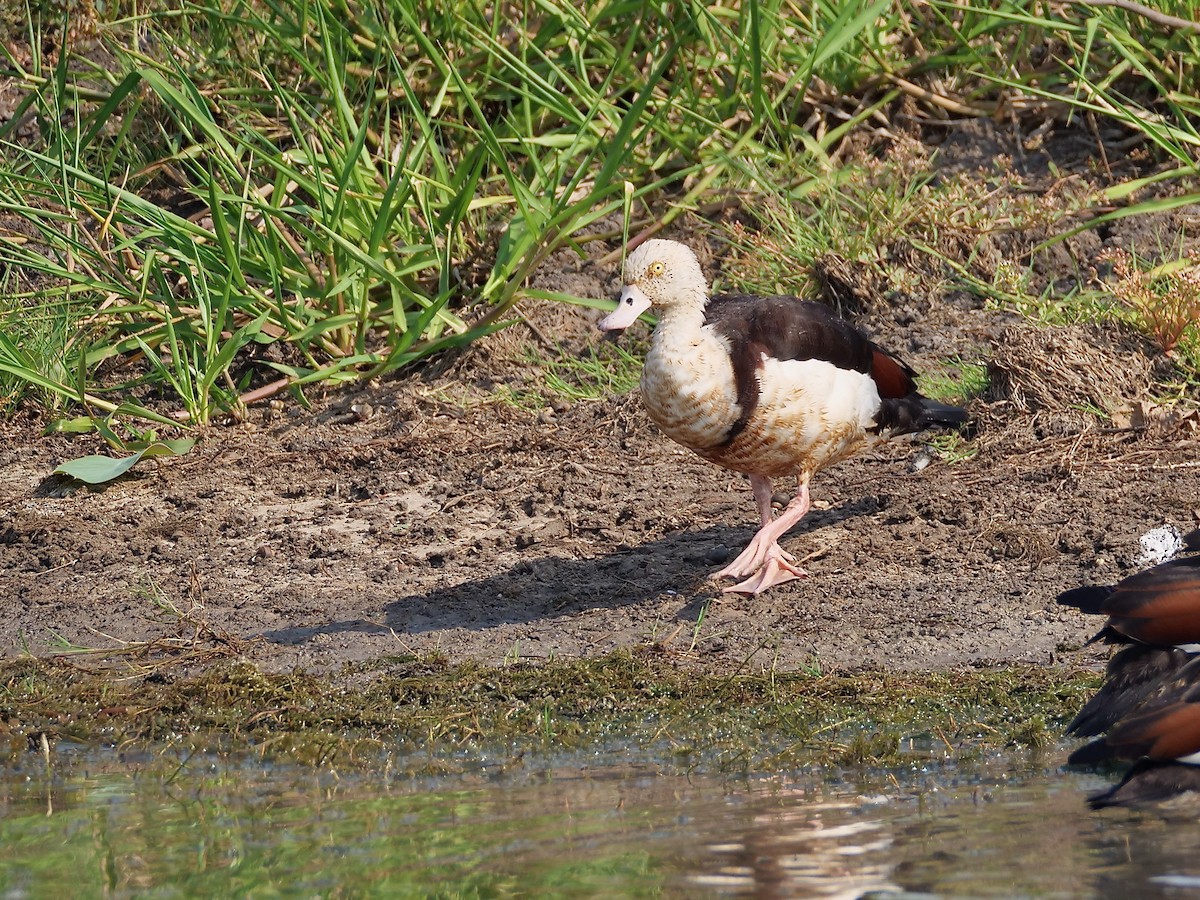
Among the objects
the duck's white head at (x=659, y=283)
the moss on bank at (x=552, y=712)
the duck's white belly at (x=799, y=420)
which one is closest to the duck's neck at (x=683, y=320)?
the duck's white head at (x=659, y=283)

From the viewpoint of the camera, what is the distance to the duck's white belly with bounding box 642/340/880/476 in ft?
18.7

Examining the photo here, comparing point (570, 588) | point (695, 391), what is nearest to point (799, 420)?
point (695, 391)

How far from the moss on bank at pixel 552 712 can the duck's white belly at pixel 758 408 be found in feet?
2.97

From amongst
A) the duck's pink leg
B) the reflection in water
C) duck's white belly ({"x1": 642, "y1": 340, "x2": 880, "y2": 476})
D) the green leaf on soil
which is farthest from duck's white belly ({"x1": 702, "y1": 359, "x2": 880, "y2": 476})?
the green leaf on soil

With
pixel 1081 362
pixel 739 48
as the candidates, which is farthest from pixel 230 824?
pixel 739 48

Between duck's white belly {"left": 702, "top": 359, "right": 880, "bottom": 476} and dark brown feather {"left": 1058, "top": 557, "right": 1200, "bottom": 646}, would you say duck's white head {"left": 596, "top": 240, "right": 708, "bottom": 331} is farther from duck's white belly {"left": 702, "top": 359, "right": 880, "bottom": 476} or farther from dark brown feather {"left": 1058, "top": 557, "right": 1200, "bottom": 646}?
dark brown feather {"left": 1058, "top": 557, "right": 1200, "bottom": 646}

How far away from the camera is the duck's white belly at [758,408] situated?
5691 mm

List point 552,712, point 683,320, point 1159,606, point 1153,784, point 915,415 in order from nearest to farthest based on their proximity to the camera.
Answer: point 1153,784 < point 1159,606 < point 552,712 < point 683,320 < point 915,415

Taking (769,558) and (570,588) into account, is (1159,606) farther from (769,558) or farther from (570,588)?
(570,588)

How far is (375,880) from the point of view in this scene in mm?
3549

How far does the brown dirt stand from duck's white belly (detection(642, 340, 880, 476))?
0.46m

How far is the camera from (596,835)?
3799mm

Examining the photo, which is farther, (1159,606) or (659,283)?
(659,283)

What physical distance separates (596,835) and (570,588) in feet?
7.40
